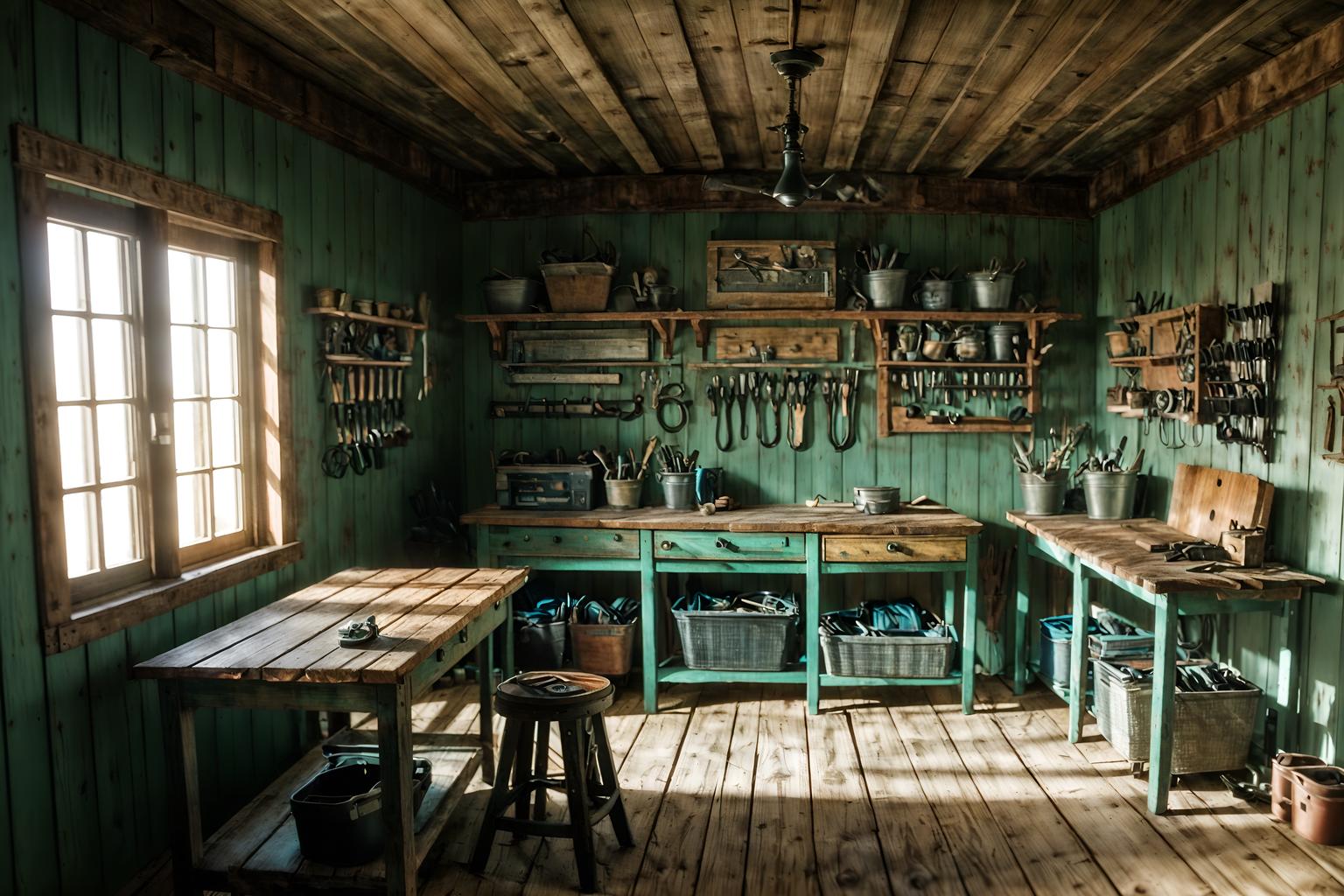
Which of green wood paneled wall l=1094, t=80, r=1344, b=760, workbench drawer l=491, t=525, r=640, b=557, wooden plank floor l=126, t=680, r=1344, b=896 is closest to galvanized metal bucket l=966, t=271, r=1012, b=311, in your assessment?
green wood paneled wall l=1094, t=80, r=1344, b=760

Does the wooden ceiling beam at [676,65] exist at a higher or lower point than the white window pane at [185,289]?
higher

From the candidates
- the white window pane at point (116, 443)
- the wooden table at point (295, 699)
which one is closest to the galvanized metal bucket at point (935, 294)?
the wooden table at point (295, 699)

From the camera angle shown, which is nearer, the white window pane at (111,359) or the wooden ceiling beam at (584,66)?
the white window pane at (111,359)

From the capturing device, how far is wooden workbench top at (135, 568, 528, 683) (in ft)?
7.59

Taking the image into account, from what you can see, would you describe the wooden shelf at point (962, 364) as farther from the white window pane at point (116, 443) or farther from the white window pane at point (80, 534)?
the white window pane at point (80, 534)

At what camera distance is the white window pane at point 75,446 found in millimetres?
2531

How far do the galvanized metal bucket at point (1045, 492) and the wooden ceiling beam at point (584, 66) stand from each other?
250 centimetres

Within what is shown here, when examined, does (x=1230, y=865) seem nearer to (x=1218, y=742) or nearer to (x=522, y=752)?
(x=1218, y=742)

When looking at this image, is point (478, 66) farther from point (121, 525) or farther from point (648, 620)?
point (648, 620)

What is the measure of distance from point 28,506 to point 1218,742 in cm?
396

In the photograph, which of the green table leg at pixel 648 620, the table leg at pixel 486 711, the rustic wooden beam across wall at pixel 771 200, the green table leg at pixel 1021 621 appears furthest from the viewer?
the rustic wooden beam across wall at pixel 771 200

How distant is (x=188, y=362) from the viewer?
3117 mm

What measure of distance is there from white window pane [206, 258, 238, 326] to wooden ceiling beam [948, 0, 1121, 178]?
2989 millimetres

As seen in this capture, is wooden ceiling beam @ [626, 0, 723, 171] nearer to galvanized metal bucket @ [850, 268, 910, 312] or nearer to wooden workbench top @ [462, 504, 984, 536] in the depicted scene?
galvanized metal bucket @ [850, 268, 910, 312]
